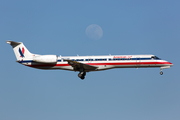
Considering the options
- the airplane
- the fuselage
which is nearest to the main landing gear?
the airplane

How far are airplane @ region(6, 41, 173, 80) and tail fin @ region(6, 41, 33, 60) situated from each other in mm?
747

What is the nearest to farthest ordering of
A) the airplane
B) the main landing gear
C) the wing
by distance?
1. the wing
2. the airplane
3. the main landing gear

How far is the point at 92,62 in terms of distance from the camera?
3506 centimetres

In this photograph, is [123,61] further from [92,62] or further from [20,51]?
[20,51]

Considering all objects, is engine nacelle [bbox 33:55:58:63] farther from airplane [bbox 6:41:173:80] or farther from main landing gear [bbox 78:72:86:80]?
main landing gear [bbox 78:72:86:80]

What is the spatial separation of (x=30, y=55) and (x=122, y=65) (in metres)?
14.2

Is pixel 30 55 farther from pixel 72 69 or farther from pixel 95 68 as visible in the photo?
pixel 95 68

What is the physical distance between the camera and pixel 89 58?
35.3 m

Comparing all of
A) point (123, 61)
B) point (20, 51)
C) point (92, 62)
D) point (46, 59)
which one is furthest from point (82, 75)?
point (20, 51)

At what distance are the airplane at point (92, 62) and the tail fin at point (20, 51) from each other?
0.75m

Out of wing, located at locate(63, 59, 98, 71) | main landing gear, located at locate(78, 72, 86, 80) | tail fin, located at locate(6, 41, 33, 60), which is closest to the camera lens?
wing, located at locate(63, 59, 98, 71)

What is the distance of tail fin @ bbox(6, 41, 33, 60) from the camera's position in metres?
37.3

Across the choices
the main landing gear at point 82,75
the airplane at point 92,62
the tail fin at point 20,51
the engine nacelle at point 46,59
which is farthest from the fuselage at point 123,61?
the tail fin at point 20,51

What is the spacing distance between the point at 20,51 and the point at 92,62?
11472mm
